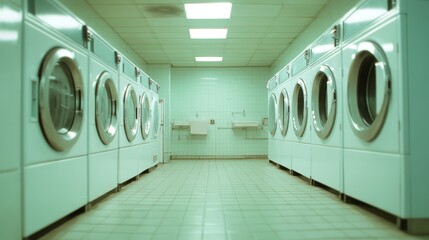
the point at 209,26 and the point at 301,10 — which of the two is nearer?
the point at 301,10

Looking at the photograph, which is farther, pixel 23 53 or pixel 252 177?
pixel 252 177

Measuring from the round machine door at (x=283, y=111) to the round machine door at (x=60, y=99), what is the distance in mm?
3856

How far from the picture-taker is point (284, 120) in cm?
602

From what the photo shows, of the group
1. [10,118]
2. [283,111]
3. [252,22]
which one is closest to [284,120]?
[283,111]

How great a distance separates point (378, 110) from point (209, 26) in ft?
13.7

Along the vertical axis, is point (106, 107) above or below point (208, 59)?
below

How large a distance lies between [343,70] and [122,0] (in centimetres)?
351

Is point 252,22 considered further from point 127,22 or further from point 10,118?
point 10,118

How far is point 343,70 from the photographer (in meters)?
3.29

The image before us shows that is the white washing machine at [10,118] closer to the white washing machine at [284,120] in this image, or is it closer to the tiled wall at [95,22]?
the tiled wall at [95,22]

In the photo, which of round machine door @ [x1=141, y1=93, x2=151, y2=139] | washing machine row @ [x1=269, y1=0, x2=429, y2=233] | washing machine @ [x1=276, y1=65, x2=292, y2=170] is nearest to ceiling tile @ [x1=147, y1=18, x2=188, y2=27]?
round machine door @ [x1=141, y1=93, x2=151, y2=139]

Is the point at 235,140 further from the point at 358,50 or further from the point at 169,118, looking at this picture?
the point at 358,50

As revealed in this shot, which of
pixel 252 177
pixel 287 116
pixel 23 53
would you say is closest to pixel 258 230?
pixel 23 53

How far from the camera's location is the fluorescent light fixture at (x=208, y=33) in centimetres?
625
